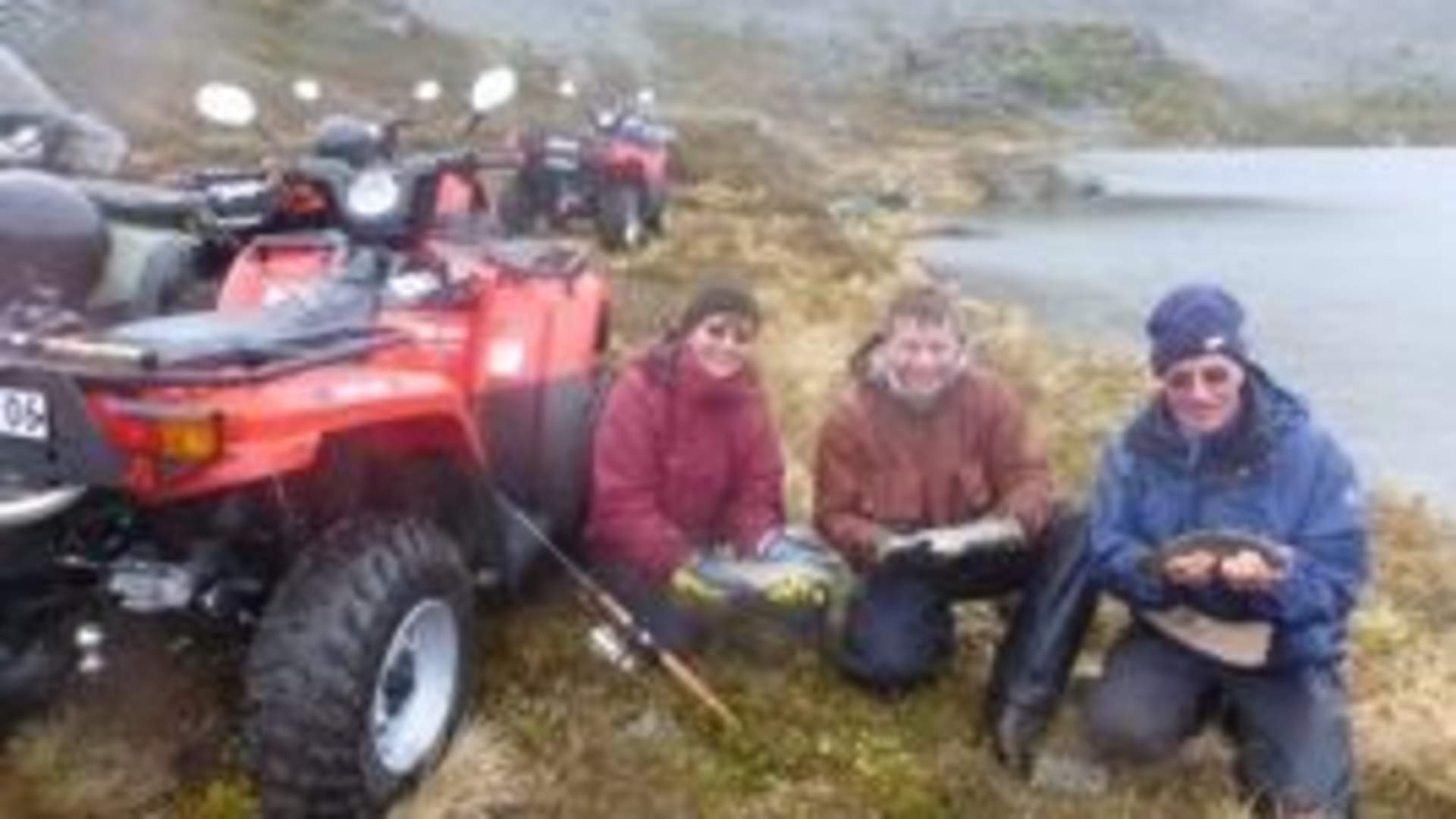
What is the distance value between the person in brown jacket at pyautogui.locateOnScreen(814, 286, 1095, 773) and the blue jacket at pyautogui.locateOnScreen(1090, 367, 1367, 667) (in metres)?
0.33

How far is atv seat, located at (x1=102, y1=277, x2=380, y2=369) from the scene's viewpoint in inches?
208

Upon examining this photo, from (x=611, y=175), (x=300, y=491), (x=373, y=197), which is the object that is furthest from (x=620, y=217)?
(x=300, y=491)

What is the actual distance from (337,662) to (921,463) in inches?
97.6

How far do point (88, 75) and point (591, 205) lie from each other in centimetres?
1459

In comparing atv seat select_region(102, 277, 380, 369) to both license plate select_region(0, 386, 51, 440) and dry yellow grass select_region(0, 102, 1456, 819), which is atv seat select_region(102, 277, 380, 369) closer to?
license plate select_region(0, 386, 51, 440)

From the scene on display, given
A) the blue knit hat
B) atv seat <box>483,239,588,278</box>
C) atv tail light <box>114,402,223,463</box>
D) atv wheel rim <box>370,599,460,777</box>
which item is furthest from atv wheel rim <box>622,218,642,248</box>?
atv tail light <box>114,402,223,463</box>

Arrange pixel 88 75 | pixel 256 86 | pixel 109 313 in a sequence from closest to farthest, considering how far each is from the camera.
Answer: pixel 109 313 < pixel 88 75 < pixel 256 86

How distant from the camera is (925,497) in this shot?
295 inches

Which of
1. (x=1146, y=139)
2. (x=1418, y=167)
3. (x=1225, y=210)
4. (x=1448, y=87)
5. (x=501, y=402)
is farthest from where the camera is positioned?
(x=1448, y=87)

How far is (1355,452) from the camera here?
1575 centimetres

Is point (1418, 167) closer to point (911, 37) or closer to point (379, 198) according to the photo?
point (911, 37)

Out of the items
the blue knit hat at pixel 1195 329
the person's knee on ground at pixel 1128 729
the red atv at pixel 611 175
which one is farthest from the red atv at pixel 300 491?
the red atv at pixel 611 175

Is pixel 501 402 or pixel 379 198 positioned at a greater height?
pixel 379 198

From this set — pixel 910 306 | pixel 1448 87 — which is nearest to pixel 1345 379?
pixel 910 306
